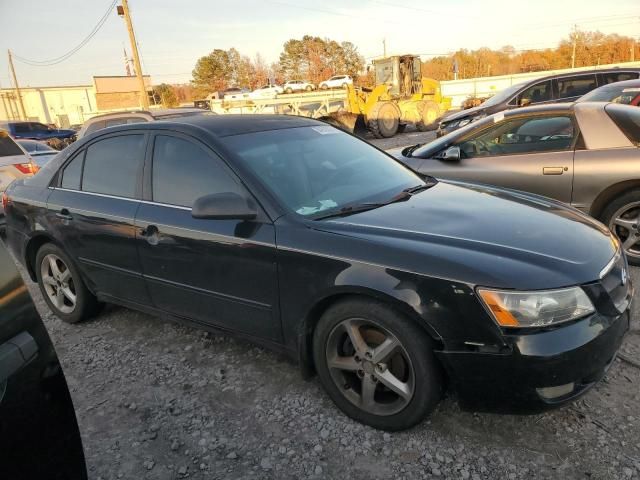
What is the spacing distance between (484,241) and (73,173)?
3094mm

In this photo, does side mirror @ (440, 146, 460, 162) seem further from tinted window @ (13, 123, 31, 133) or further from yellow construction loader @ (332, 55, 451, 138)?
tinted window @ (13, 123, 31, 133)

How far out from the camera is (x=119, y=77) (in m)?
Answer: 53.5

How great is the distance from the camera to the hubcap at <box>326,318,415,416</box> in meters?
2.29

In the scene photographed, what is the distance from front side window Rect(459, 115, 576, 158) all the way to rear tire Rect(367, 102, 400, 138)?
13557mm

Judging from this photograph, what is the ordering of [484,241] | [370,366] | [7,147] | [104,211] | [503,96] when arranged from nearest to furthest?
[484,241] → [370,366] → [104,211] → [7,147] → [503,96]

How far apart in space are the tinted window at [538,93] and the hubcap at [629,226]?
6960 mm

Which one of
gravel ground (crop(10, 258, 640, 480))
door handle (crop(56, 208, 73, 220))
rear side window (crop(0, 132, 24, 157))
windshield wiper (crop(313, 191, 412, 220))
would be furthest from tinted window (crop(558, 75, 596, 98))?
rear side window (crop(0, 132, 24, 157))

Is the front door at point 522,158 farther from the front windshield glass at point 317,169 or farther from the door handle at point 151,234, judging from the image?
the door handle at point 151,234

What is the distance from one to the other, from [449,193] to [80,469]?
2.47 meters

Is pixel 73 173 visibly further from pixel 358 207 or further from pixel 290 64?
pixel 290 64

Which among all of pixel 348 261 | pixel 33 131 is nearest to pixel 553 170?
pixel 348 261

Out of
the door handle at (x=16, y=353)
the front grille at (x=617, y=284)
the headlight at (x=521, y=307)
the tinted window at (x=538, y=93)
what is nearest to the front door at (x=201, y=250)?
the headlight at (x=521, y=307)

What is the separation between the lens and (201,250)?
110 inches

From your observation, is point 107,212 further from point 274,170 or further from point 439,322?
point 439,322
